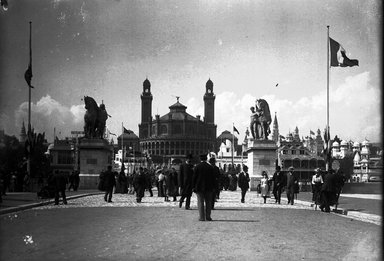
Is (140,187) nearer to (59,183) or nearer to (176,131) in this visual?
(59,183)

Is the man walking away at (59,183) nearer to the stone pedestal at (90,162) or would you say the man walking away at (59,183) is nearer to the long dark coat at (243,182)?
the long dark coat at (243,182)

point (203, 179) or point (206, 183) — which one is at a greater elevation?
point (203, 179)

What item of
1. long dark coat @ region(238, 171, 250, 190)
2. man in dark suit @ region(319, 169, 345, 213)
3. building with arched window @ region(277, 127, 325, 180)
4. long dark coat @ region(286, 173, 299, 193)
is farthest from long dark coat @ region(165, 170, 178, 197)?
building with arched window @ region(277, 127, 325, 180)

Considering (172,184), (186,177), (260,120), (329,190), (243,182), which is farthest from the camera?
(260,120)

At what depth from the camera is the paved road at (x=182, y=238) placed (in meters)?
8.92

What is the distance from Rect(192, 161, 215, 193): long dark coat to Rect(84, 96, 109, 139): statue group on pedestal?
1025 inches

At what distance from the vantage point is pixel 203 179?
612 inches

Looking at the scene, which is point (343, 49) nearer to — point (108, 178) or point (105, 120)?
point (108, 178)

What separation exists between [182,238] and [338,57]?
17.5 m

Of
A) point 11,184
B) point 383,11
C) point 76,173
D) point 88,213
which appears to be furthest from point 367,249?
point 76,173

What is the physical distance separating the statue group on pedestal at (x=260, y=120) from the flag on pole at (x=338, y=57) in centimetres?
1572

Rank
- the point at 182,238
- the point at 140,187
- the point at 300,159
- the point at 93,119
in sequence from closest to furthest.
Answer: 1. the point at 182,238
2. the point at 140,187
3. the point at 93,119
4. the point at 300,159

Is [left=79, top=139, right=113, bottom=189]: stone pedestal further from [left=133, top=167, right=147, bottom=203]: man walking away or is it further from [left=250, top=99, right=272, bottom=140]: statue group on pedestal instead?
[left=133, top=167, right=147, bottom=203]: man walking away

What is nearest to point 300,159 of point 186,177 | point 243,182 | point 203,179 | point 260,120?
point 260,120
